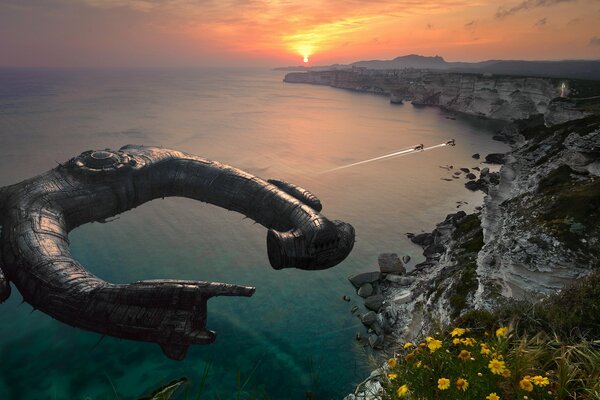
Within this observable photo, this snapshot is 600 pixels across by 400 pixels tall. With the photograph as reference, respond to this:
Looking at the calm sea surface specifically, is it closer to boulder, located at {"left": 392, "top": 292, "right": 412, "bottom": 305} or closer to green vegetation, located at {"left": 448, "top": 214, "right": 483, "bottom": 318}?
boulder, located at {"left": 392, "top": 292, "right": 412, "bottom": 305}

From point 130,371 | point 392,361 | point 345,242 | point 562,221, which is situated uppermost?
point 392,361

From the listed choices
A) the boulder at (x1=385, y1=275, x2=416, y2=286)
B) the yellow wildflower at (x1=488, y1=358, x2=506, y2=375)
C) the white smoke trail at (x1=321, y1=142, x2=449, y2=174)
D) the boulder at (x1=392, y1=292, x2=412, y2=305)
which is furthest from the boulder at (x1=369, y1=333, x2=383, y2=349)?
the white smoke trail at (x1=321, y1=142, x2=449, y2=174)

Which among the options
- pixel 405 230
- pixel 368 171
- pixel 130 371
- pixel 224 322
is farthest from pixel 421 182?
pixel 130 371

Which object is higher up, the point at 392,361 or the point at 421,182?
the point at 392,361

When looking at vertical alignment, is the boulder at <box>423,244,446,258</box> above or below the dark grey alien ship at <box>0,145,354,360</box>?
below

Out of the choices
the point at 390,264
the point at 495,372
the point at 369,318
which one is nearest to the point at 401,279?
the point at 390,264

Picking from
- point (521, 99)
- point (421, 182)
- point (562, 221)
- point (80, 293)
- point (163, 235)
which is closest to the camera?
point (80, 293)

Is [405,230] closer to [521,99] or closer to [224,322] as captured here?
[224,322]

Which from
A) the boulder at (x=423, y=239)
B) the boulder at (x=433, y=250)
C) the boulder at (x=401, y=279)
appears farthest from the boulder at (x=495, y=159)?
the boulder at (x=401, y=279)
